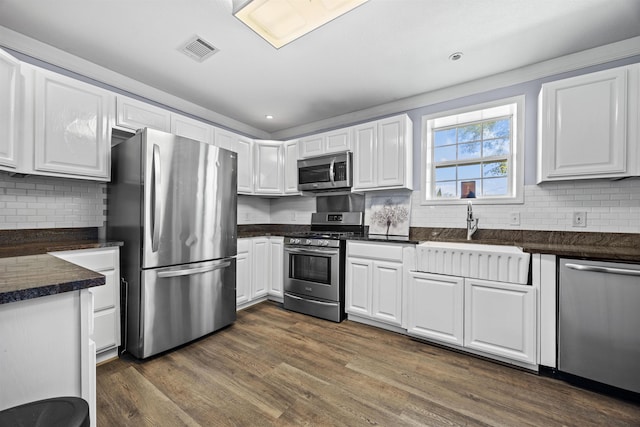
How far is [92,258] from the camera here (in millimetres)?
2057

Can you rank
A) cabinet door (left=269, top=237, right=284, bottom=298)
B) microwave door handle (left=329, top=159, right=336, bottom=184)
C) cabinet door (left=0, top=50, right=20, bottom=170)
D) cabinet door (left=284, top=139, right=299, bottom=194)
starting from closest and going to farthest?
cabinet door (left=0, top=50, right=20, bottom=170) → microwave door handle (left=329, top=159, right=336, bottom=184) → cabinet door (left=269, top=237, right=284, bottom=298) → cabinet door (left=284, top=139, right=299, bottom=194)

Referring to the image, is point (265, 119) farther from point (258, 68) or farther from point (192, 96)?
point (258, 68)

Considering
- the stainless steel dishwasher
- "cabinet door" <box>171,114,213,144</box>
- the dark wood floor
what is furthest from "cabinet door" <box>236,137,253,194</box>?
the stainless steel dishwasher

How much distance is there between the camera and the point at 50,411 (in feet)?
2.20

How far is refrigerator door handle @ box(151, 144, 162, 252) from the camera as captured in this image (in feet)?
7.18

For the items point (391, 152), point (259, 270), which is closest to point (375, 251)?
point (391, 152)

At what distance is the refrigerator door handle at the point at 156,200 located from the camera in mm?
2188

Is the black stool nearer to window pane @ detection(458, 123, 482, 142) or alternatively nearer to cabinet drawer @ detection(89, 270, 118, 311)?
cabinet drawer @ detection(89, 270, 118, 311)

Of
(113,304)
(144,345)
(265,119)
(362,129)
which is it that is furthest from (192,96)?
(144,345)

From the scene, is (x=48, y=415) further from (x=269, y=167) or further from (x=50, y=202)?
(x=269, y=167)

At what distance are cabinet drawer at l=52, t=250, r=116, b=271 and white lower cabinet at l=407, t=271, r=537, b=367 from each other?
101 inches

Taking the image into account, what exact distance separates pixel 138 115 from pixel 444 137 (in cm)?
320

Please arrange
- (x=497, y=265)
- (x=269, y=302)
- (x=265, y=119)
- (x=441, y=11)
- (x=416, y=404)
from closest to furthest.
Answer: (x=416, y=404)
(x=441, y=11)
(x=497, y=265)
(x=269, y=302)
(x=265, y=119)

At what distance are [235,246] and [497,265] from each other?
94.1 inches
